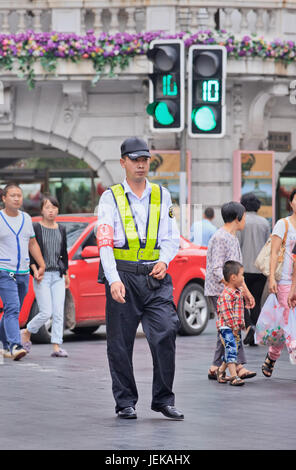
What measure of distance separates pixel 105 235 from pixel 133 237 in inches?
8.8

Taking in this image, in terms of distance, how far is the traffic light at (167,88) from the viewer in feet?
46.8

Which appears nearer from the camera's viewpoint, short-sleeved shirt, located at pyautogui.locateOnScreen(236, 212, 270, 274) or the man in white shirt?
the man in white shirt

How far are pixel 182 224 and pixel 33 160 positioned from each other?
873 cm

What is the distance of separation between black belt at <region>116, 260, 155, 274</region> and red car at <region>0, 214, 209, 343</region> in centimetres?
524

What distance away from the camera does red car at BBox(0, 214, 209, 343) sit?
1482cm

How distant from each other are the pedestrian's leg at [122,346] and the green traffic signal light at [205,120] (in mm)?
5949

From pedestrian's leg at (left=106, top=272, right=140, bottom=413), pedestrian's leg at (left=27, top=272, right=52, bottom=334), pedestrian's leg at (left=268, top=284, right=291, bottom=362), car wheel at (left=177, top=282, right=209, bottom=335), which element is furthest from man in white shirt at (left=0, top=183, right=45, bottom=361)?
car wheel at (left=177, top=282, right=209, bottom=335)

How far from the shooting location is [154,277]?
27.9ft

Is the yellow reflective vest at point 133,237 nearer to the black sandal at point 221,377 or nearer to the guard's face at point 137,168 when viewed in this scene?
the guard's face at point 137,168

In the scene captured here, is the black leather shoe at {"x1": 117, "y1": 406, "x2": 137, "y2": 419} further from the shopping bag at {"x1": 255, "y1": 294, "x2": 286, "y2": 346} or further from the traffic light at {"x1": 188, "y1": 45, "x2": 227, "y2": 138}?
the traffic light at {"x1": 188, "y1": 45, "x2": 227, "y2": 138}

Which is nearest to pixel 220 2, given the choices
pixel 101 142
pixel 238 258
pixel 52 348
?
pixel 101 142

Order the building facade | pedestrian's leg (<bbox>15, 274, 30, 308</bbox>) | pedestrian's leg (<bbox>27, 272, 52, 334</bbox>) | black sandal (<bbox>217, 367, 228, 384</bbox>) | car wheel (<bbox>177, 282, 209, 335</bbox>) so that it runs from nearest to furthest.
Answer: black sandal (<bbox>217, 367, 228, 384</bbox>)
pedestrian's leg (<bbox>15, 274, 30, 308</bbox>)
pedestrian's leg (<bbox>27, 272, 52, 334</bbox>)
car wheel (<bbox>177, 282, 209, 335</bbox>)
the building facade

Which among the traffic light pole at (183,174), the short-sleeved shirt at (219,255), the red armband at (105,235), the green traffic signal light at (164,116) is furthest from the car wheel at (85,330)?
the red armband at (105,235)

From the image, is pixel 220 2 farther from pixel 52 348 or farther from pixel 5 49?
pixel 52 348
